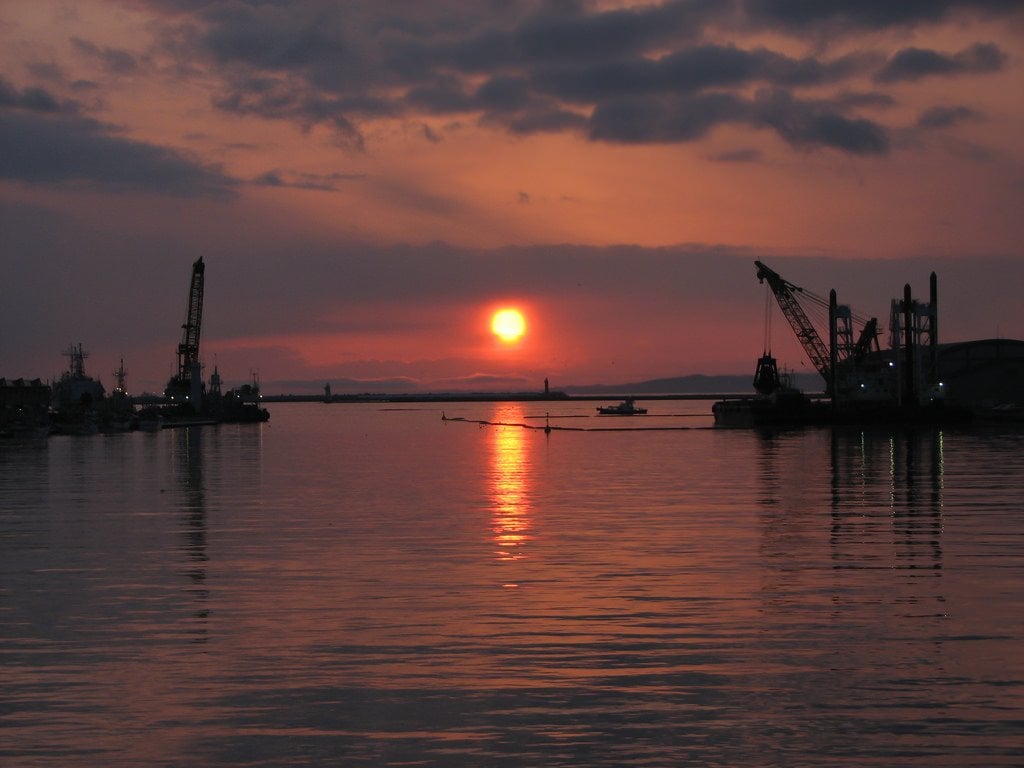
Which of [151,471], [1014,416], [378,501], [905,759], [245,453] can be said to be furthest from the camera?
[1014,416]

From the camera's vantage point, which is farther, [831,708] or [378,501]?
[378,501]

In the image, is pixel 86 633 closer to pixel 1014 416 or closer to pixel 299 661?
pixel 299 661

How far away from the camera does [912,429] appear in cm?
14988

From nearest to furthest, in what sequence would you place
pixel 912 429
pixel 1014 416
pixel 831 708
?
pixel 831 708, pixel 912 429, pixel 1014 416

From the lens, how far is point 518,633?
72.1 ft

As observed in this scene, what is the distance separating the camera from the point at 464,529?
Result: 40656mm

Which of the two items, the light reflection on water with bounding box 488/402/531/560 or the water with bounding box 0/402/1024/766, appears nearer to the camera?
the water with bounding box 0/402/1024/766

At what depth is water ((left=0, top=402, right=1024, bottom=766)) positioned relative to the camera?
1534 centimetres

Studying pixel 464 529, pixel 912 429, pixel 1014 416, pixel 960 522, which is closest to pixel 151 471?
pixel 464 529

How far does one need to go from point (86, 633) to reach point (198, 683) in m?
4.99

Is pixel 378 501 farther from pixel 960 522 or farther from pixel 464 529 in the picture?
pixel 960 522

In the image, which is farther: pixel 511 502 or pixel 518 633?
pixel 511 502

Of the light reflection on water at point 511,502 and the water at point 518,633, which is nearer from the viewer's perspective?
the water at point 518,633

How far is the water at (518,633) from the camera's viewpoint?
604 inches
